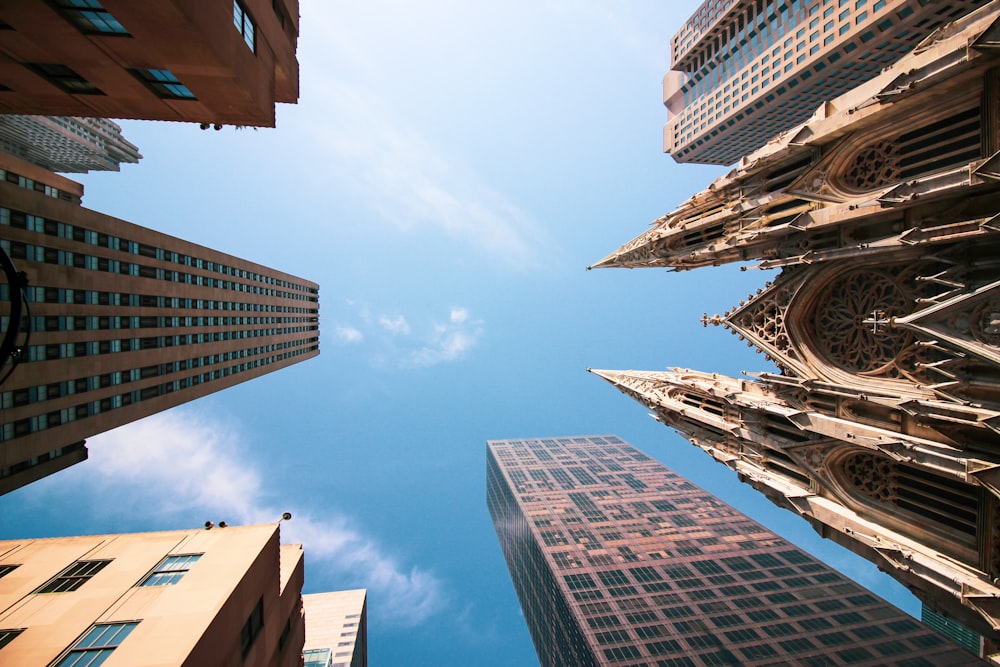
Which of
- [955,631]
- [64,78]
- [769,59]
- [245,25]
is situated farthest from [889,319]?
[955,631]

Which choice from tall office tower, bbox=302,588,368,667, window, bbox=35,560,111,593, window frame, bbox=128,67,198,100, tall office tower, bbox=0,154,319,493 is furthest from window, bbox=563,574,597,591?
window frame, bbox=128,67,198,100

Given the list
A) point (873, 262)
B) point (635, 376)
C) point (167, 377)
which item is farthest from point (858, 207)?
point (167, 377)

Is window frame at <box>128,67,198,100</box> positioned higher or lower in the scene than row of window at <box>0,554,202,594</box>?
higher

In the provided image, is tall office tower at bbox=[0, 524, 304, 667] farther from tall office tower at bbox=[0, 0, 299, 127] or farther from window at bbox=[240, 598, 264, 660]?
tall office tower at bbox=[0, 0, 299, 127]

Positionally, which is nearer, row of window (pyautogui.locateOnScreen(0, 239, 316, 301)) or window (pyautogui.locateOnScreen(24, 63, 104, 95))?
window (pyautogui.locateOnScreen(24, 63, 104, 95))

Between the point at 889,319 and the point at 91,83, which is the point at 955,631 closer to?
the point at 889,319

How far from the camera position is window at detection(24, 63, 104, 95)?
54.0ft

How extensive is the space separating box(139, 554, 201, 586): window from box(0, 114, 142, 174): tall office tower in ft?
309

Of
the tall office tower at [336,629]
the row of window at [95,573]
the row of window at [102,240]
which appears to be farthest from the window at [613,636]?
the row of window at [102,240]

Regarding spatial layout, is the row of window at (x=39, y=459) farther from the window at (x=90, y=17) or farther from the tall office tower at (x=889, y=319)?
the tall office tower at (x=889, y=319)

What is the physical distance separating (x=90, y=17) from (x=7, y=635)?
20825 mm

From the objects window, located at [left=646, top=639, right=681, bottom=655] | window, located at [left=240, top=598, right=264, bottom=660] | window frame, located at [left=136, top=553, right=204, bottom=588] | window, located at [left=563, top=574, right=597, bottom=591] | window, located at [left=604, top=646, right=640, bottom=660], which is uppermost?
window frame, located at [left=136, top=553, right=204, bottom=588]

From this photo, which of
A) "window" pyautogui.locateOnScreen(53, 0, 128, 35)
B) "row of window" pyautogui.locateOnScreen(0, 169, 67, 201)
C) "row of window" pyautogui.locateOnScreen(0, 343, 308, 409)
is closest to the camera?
"window" pyautogui.locateOnScreen(53, 0, 128, 35)

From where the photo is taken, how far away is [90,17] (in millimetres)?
14141
